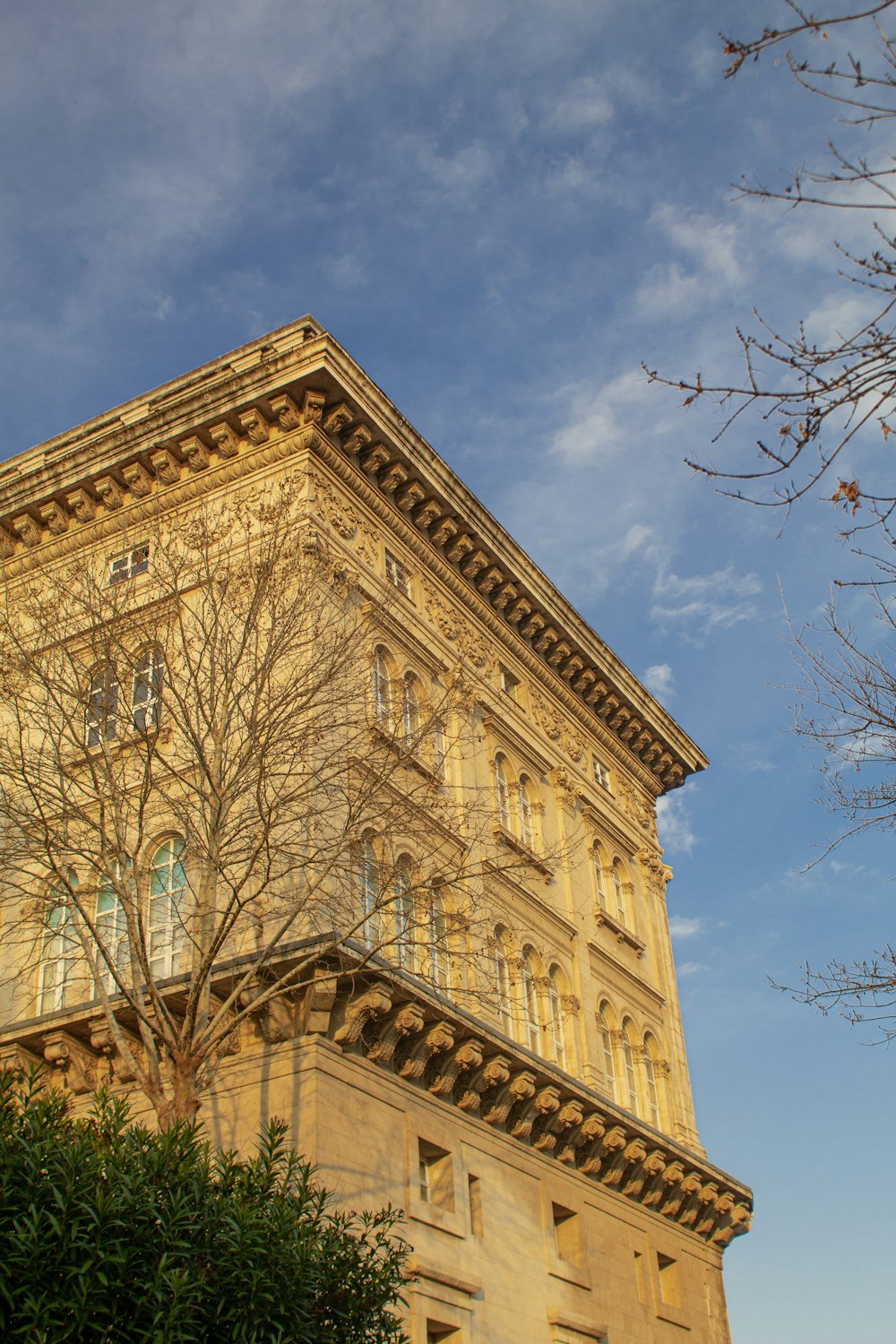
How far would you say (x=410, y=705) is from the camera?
2398 cm

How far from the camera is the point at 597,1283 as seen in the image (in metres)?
23.5

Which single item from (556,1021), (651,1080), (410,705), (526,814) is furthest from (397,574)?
(651,1080)

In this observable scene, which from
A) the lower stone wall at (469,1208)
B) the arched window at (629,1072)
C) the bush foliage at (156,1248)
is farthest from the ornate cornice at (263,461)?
the bush foliage at (156,1248)

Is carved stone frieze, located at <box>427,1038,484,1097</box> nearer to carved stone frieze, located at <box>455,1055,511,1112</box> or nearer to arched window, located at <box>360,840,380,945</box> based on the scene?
carved stone frieze, located at <box>455,1055,511,1112</box>

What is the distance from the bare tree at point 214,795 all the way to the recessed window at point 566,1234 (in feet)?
13.2

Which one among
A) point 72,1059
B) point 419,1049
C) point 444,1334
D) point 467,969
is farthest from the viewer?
point 467,969

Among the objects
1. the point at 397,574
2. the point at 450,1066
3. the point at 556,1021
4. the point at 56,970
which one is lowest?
the point at 450,1066

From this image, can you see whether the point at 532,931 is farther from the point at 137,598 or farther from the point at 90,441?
the point at 90,441

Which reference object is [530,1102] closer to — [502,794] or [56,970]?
[502,794]

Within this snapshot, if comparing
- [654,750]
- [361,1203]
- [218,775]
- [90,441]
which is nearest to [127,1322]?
[218,775]

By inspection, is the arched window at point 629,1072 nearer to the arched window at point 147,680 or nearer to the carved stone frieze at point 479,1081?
the carved stone frieze at point 479,1081

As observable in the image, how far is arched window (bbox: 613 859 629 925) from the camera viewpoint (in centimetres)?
3095

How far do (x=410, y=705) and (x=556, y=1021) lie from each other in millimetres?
6471

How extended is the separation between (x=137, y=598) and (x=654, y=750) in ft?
49.6
